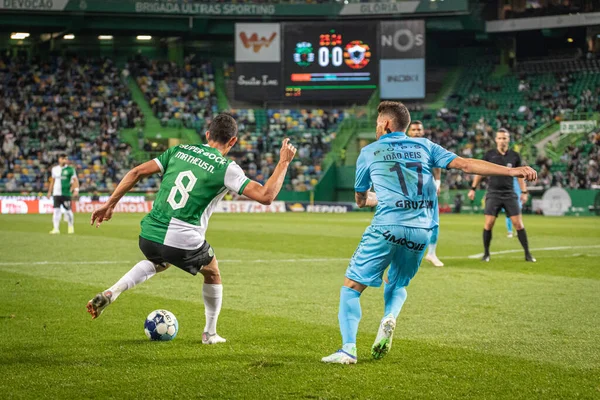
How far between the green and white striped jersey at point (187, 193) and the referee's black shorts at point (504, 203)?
9766 millimetres

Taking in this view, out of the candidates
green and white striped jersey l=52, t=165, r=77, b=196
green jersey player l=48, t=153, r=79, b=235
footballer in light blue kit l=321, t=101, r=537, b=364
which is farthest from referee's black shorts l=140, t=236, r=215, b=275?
green and white striped jersey l=52, t=165, r=77, b=196

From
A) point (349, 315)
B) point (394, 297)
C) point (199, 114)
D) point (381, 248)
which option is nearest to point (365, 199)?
point (381, 248)

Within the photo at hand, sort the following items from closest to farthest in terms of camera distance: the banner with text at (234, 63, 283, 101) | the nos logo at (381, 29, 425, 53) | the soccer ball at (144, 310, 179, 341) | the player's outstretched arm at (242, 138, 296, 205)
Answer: the player's outstretched arm at (242, 138, 296, 205), the soccer ball at (144, 310, 179, 341), the banner with text at (234, 63, 283, 101), the nos logo at (381, 29, 425, 53)

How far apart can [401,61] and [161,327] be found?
39037 mm

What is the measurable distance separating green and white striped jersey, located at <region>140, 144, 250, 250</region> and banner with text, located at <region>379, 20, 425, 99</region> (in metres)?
38.6

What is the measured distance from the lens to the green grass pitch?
6109mm

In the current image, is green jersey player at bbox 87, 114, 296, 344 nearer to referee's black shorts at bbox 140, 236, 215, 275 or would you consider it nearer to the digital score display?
referee's black shorts at bbox 140, 236, 215, 275

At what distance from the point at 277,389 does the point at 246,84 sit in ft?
132

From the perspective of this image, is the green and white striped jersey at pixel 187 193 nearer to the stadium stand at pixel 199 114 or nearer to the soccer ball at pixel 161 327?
the soccer ball at pixel 161 327

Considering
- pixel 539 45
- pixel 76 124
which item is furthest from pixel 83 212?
pixel 539 45

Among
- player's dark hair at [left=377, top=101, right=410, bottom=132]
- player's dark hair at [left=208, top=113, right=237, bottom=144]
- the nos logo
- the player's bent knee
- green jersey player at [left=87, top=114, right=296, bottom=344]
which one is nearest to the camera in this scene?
player's dark hair at [left=377, top=101, right=410, bottom=132]

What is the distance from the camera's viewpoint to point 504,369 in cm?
671

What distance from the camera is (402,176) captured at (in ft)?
23.0

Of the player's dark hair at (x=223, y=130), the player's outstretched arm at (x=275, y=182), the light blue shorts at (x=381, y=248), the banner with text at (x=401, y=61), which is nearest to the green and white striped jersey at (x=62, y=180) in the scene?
the player's dark hair at (x=223, y=130)
